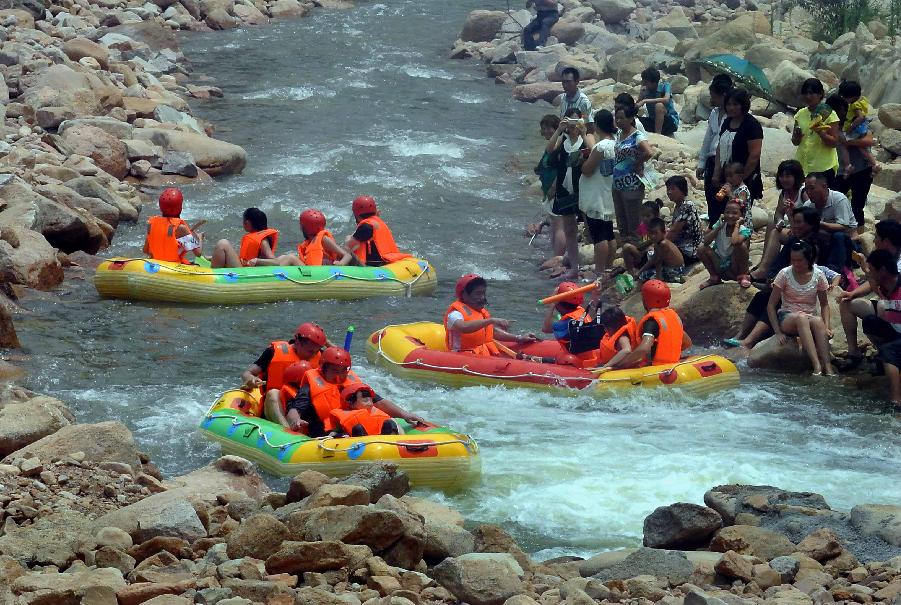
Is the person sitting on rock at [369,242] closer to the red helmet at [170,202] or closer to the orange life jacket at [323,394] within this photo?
the red helmet at [170,202]

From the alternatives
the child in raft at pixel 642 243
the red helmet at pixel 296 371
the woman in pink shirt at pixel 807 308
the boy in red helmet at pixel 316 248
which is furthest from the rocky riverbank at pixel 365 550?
the boy in red helmet at pixel 316 248

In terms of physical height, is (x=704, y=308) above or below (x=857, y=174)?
below

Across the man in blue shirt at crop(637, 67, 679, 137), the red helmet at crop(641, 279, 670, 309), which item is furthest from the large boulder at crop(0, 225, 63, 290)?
the man in blue shirt at crop(637, 67, 679, 137)

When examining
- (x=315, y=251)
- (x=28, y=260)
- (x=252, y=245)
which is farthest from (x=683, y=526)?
(x=28, y=260)

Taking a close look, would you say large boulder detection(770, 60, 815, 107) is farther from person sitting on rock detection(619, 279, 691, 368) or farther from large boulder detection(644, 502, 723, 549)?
large boulder detection(644, 502, 723, 549)

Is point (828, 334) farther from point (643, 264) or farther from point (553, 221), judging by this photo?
point (553, 221)

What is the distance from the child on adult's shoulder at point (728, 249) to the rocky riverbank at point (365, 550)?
420cm

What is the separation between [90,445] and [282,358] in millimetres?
1982

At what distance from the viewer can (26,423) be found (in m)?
8.99

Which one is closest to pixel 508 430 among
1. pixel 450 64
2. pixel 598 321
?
pixel 598 321

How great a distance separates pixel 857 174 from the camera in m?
12.3

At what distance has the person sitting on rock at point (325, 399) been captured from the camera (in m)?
9.64

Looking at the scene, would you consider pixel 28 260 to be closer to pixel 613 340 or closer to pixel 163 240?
pixel 163 240

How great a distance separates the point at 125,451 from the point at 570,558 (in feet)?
9.89
